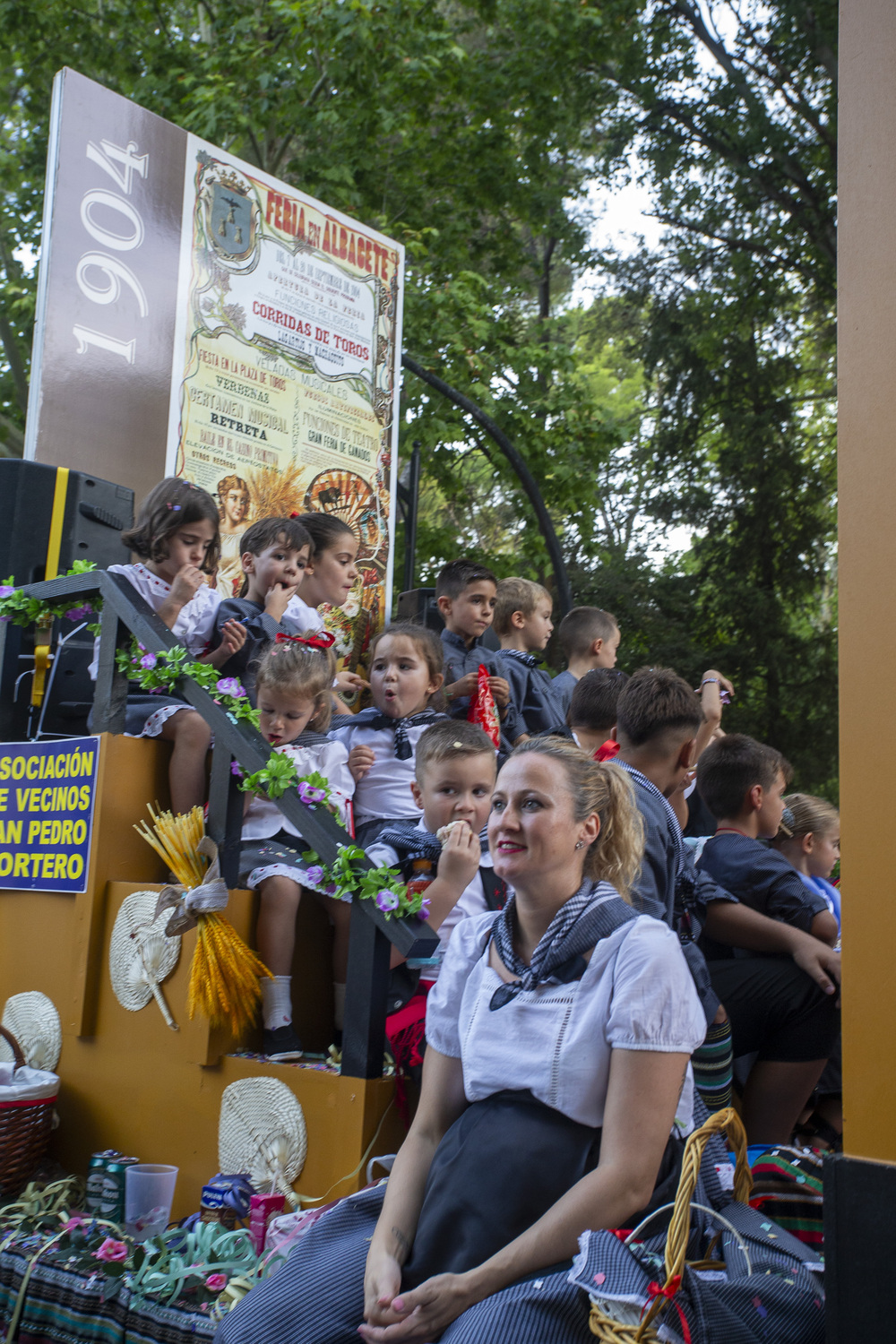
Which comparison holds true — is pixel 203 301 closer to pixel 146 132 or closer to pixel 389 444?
pixel 146 132

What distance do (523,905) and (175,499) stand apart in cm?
242

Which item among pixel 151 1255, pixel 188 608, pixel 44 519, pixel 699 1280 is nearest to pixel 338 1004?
pixel 151 1255

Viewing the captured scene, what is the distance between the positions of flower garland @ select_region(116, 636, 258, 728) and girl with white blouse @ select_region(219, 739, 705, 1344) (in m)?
1.22

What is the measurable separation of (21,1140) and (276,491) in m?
3.76

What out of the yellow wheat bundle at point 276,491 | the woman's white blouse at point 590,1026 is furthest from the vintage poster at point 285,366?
the woman's white blouse at point 590,1026

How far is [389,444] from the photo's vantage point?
23.2 feet

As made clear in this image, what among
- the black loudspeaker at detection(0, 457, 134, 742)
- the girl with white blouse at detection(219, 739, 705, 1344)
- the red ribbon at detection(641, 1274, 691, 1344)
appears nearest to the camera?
the red ribbon at detection(641, 1274, 691, 1344)

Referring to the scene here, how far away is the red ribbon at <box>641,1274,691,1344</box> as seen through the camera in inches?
71.7

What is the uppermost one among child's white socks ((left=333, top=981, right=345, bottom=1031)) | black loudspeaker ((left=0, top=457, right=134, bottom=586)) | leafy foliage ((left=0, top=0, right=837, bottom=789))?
leafy foliage ((left=0, top=0, right=837, bottom=789))

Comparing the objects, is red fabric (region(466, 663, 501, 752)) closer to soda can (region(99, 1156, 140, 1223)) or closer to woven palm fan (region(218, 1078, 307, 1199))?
woven palm fan (region(218, 1078, 307, 1199))

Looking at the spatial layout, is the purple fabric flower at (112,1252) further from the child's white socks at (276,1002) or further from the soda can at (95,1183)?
the child's white socks at (276,1002)

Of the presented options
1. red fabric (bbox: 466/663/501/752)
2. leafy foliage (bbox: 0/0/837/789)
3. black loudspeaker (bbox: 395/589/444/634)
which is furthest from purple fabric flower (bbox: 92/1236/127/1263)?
leafy foliage (bbox: 0/0/837/789)

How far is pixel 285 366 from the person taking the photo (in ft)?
20.9

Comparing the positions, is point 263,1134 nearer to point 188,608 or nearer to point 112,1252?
point 112,1252
